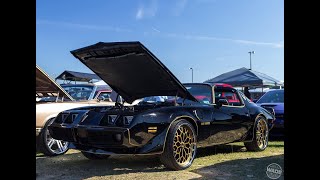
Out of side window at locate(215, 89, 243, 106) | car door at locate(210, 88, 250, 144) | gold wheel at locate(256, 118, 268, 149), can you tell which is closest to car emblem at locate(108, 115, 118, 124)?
car door at locate(210, 88, 250, 144)

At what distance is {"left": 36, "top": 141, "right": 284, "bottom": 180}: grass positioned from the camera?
4.79 meters

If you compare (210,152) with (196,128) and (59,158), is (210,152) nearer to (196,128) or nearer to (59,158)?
(196,128)

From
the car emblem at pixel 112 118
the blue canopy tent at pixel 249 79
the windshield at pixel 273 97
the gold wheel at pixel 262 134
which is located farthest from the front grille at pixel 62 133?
the blue canopy tent at pixel 249 79

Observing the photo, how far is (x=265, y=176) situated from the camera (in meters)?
4.74


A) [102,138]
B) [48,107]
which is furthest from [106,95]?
[102,138]

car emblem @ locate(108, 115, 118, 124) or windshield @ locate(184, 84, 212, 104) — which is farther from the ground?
windshield @ locate(184, 84, 212, 104)

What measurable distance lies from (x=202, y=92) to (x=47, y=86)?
3.13m

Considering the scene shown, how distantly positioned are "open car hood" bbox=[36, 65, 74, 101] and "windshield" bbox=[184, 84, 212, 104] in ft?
8.65

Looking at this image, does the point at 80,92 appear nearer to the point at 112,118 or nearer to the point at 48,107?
the point at 48,107

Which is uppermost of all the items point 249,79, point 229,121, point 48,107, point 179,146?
point 249,79

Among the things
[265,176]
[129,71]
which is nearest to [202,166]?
[265,176]

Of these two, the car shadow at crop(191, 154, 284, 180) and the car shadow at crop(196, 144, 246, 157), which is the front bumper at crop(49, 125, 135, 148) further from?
the car shadow at crop(196, 144, 246, 157)

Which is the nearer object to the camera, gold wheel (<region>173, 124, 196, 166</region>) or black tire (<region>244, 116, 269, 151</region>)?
gold wheel (<region>173, 124, 196, 166</region>)

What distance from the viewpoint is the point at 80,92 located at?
347 inches
